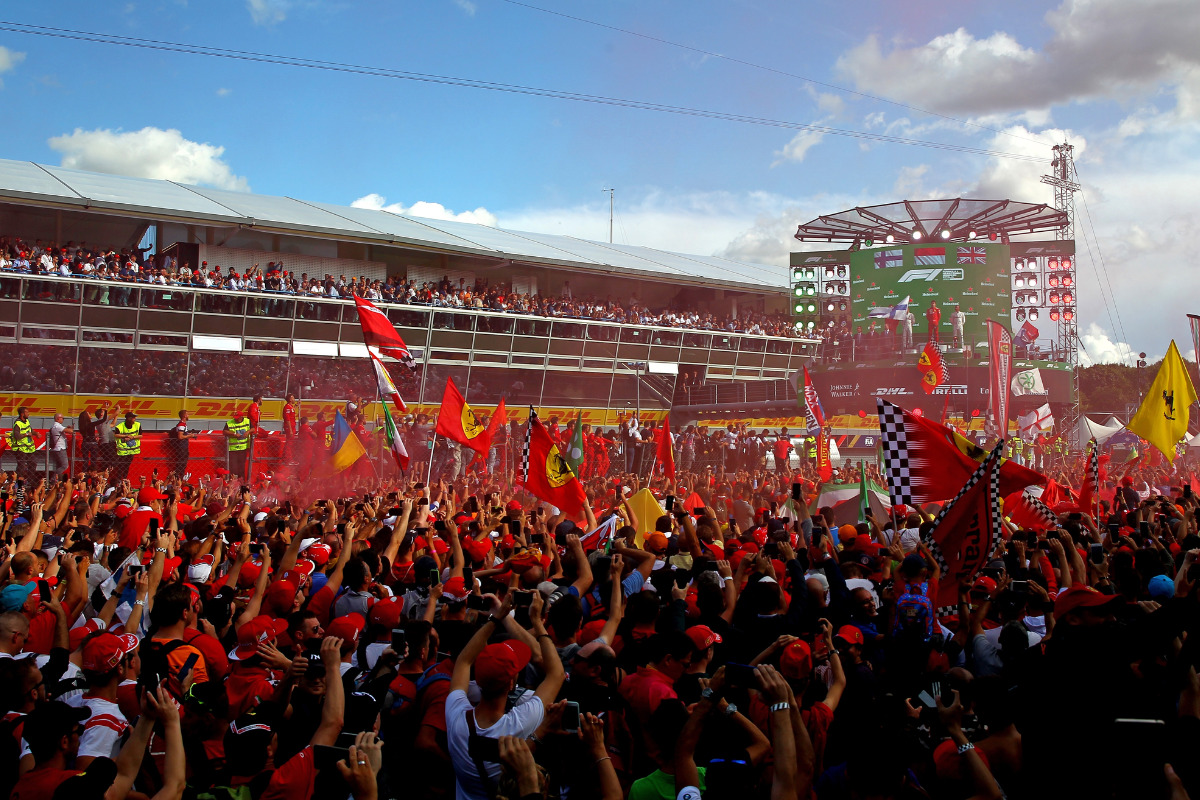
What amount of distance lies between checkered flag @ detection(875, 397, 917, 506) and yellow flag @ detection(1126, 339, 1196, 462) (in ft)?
23.2

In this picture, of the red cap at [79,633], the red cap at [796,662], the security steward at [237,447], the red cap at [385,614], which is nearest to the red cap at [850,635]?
the red cap at [796,662]

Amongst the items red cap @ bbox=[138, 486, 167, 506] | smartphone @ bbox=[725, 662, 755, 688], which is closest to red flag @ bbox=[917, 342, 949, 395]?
red cap @ bbox=[138, 486, 167, 506]

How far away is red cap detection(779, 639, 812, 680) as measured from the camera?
3947 mm

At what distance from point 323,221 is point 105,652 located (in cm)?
2892

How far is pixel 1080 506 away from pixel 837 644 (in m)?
8.83

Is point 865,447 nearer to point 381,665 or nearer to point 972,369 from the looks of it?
point 972,369

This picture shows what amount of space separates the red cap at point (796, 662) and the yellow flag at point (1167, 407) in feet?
39.2

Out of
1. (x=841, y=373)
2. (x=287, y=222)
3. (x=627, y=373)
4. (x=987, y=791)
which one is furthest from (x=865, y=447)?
(x=987, y=791)

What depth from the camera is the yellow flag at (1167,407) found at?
13.6 m

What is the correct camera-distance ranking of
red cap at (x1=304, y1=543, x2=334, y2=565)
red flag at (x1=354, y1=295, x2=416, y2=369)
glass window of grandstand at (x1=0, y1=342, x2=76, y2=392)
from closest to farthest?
red cap at (x1=304, y1=543, x2=334, y2=565) < red flag at (x1=354, y1=295, x2=416, y2=369) < glass window of grandstand at (x1=0, y1=342, x2=76, y2=392)

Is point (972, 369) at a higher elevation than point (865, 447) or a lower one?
higher

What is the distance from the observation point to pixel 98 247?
28.7 meters

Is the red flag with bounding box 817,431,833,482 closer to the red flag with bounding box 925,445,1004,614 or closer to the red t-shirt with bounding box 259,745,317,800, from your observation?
the red flag with bounding box 925,445,1004,614

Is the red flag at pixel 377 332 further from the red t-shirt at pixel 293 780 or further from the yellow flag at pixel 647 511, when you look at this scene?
the red t-shirt at pixel 293 780
